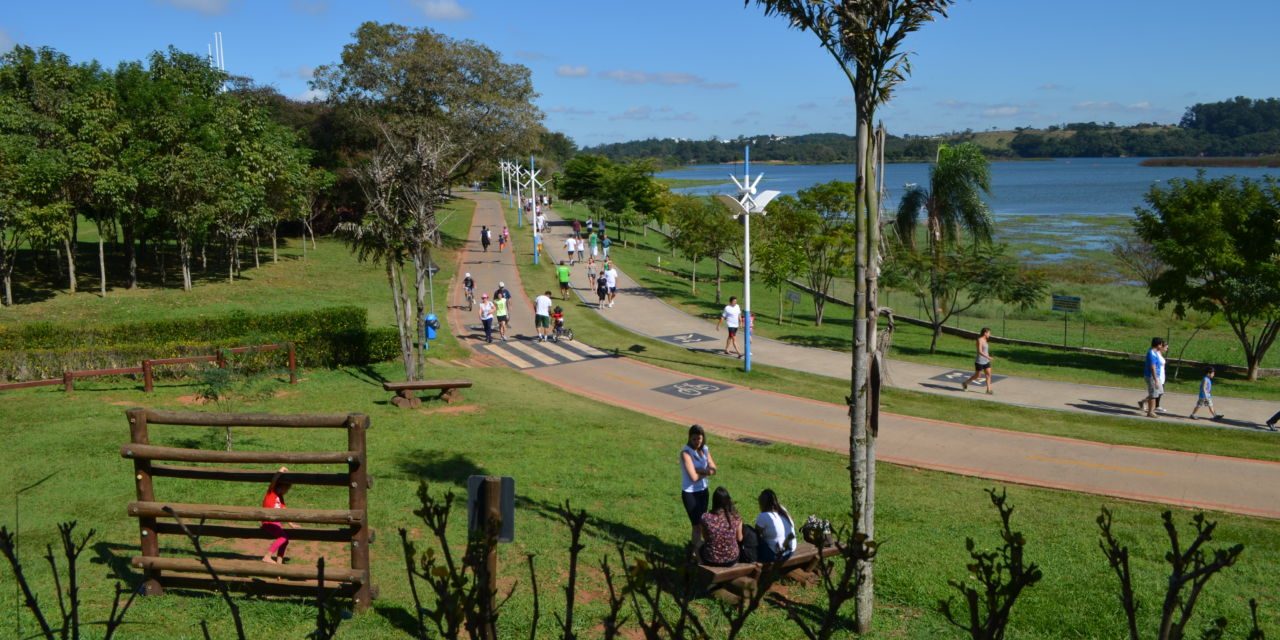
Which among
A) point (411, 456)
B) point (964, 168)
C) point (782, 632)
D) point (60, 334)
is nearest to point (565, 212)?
point (964, 168)

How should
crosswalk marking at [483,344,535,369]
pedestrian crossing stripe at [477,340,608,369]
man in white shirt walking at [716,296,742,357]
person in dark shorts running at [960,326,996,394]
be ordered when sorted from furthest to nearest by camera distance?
1. man in white shirt walking at [716,296,742,357]
2. pedestrian crossing stripe at [477,340,608,369]
3. crosswalk marking at [483,344,535,369]
4. person in dark shorts running at [960,326,996,394]

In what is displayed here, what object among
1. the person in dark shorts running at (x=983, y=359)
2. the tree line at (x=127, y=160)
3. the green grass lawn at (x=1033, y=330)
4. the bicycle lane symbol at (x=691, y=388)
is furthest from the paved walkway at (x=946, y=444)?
the tree line at (x=127, y=160)

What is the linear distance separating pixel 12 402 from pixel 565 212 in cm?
7045

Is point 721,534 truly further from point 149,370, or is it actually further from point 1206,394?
point 1206,394

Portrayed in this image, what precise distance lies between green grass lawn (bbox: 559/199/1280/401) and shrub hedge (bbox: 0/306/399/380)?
13468mm

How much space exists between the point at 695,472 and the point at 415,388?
8.31 m

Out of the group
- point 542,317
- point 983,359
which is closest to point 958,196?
point 983,359

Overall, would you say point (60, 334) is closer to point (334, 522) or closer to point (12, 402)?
point (12, 402)

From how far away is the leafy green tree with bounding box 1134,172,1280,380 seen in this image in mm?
21984

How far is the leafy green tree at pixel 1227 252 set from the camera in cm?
2198

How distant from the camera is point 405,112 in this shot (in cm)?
4528

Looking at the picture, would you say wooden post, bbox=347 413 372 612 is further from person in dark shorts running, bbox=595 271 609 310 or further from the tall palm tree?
the tall palm tree

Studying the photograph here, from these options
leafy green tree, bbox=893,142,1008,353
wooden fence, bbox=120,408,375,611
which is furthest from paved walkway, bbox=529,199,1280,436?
wooden fence, bbox=120,408,375,611

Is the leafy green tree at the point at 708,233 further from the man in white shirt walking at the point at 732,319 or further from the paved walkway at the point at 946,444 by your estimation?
the paved walkway at the point at 946,444
